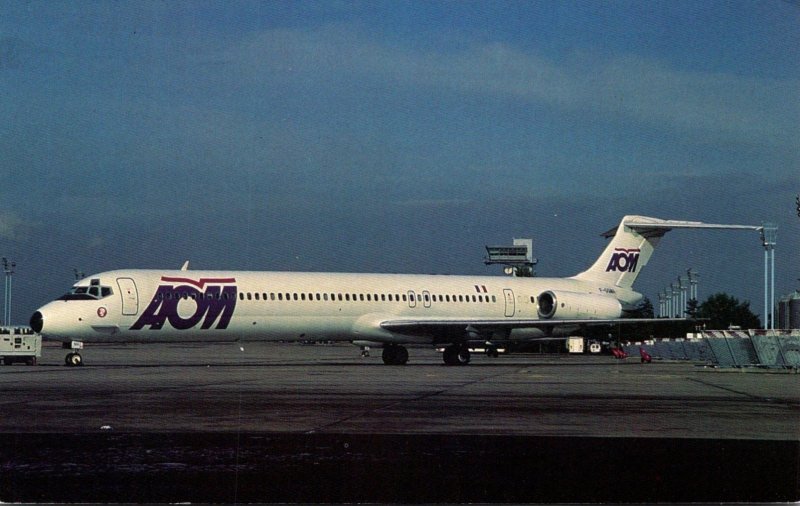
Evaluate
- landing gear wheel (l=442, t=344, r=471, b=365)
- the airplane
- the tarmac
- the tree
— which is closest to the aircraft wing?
the airplane

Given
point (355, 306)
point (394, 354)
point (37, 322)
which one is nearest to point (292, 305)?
point (355, 306)

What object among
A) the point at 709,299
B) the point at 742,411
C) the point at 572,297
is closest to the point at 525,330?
the point at 572,297

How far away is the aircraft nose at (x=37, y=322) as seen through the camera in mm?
33750

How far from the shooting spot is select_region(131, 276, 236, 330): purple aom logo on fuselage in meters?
35.0

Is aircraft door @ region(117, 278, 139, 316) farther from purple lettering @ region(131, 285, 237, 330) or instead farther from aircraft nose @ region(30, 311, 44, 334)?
aircraft nose @ region(30, 311, 44, 334)

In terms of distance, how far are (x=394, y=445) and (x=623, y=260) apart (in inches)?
1541

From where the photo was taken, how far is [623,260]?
49.4m

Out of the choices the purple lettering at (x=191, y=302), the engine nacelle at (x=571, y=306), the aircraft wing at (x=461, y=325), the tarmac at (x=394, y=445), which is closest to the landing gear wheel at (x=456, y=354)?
the aircraft wing at (x=461, y=325)

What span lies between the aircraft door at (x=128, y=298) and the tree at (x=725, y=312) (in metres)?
102

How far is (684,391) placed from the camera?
2214cm

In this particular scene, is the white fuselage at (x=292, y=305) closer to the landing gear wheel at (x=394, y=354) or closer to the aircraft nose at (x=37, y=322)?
the aircraft nose at (x=37, y=322)

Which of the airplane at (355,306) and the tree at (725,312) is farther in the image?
the tree at (725,312)

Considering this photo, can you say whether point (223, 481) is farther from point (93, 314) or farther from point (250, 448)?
point (93, 314)

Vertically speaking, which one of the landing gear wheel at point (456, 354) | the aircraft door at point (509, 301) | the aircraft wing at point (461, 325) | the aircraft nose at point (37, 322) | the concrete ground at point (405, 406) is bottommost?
the landing gear wheel at point (456, 354)
